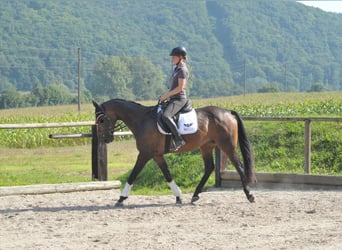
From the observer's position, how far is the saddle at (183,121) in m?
11.3

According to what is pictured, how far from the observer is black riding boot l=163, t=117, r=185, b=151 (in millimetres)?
11180

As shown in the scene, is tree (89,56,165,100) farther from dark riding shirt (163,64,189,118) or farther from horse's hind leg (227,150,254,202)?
dark riding shirt (163,64,189,118)

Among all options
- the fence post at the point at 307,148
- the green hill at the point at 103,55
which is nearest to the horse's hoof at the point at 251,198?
the fence post at the point at 307,148

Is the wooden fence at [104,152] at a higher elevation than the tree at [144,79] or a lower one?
higher

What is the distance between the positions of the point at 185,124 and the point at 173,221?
6.57 feet

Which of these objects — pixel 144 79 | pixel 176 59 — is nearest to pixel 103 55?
pixel 144 79

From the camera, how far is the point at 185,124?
1139 centimetres

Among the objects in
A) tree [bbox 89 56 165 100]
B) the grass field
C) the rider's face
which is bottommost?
tree [bbox 89 56 165 100]

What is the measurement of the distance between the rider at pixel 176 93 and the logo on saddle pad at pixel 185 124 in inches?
3.7

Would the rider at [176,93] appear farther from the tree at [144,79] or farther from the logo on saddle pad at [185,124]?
the tree at [144,79]

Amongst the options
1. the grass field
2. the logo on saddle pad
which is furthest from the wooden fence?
the logo on saddle pad

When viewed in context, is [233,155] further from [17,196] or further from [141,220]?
[17,196]

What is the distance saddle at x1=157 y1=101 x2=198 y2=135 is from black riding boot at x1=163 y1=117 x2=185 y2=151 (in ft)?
0.27

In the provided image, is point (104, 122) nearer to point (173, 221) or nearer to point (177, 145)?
point (177, 145)
